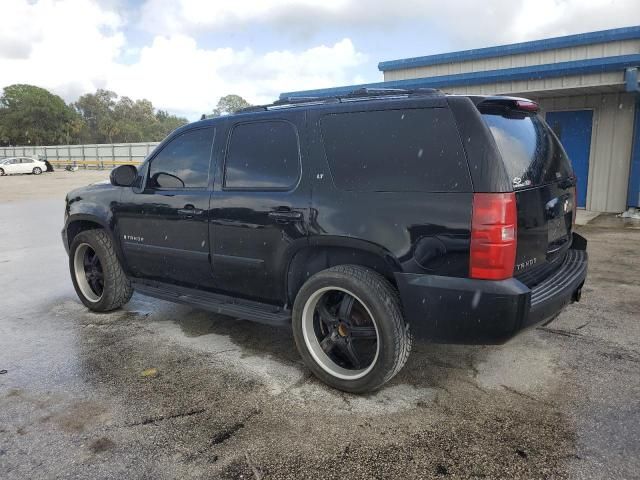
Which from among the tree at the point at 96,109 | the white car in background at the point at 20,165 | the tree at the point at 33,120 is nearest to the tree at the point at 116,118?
the tree at the point at 96,109

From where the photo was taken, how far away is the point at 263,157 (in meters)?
3.65

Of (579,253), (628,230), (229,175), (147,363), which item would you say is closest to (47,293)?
(147,363)

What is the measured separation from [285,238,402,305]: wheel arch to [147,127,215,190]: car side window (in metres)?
1.09

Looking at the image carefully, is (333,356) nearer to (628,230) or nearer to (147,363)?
(147,363)

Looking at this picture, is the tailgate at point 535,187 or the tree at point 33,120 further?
the tree at point 33,120

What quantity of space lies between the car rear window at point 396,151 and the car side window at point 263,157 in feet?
0.96

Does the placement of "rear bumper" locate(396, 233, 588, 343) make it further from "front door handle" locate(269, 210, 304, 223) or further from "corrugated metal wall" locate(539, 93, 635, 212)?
"corrugated metal wall" locate(539, 93, 635, 212)

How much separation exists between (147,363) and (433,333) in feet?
7.28

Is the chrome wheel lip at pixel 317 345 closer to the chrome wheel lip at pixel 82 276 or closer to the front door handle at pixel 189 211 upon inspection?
the front door handle at pixel 189 211

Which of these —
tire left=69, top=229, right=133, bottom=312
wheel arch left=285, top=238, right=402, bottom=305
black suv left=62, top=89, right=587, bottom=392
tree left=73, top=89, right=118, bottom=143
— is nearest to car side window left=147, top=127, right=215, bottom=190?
black suv left=62, top=89, right=587, bottom=392

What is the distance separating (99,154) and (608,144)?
1741 inches

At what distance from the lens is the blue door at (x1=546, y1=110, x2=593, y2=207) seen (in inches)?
443

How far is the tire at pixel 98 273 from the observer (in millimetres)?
4836

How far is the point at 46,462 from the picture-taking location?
8.48 ft
